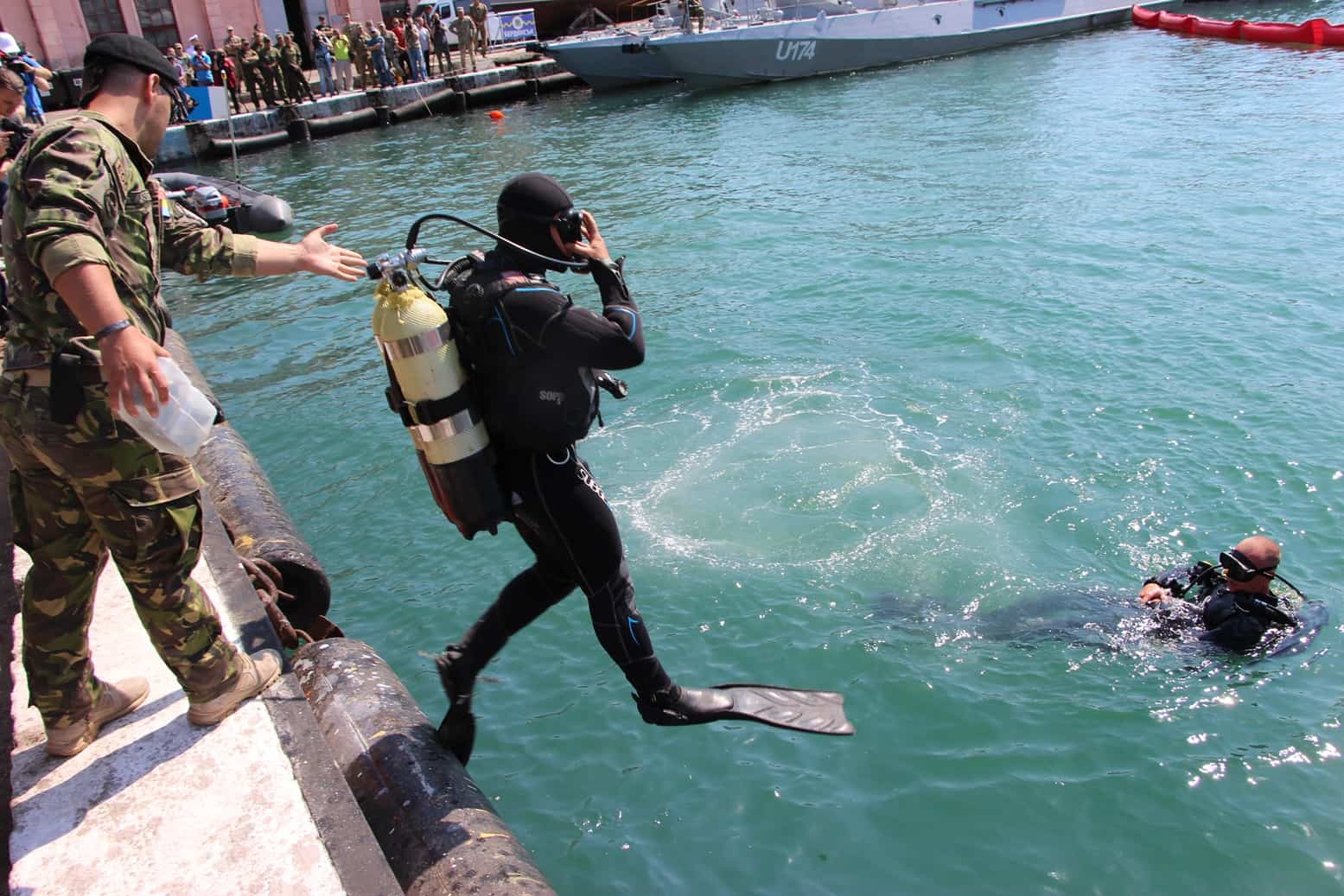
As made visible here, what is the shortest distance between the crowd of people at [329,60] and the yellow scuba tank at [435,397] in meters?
25.2

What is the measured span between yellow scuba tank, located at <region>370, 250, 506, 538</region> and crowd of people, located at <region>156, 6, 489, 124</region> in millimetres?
25220

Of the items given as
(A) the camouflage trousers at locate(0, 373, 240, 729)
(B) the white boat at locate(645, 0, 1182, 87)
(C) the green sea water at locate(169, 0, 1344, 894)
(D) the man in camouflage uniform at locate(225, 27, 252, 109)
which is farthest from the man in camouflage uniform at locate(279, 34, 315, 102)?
(A) the camouflage trousers at locate(0, 373, 240, 729)

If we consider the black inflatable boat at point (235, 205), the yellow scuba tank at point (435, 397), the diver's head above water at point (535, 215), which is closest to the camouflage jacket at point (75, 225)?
the yellow scuba tank at point (435, 397)

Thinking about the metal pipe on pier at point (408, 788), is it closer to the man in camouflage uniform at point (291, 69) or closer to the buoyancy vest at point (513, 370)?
the buoyancy vest at point (513, 370)

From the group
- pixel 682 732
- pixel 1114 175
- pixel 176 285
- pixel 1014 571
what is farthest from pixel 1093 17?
pixel 682 732

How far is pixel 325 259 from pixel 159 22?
33.5 meters

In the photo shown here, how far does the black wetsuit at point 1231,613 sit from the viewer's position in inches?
208

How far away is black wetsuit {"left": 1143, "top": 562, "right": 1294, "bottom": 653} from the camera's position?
17.3 ft

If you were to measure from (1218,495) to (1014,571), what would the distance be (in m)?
1.71

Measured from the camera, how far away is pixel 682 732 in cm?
496

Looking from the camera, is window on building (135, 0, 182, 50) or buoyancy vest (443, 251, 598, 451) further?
window on building (135, 0, 182, 50)

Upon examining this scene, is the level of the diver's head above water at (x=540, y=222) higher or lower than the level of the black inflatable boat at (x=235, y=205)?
higher

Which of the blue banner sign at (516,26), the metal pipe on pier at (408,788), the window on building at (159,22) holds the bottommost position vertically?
the metal pipe on pier at (408,788)

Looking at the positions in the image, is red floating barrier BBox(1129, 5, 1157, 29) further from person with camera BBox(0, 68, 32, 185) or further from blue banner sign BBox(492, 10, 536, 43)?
person with camera BBox(0, 68, 32, 185)
